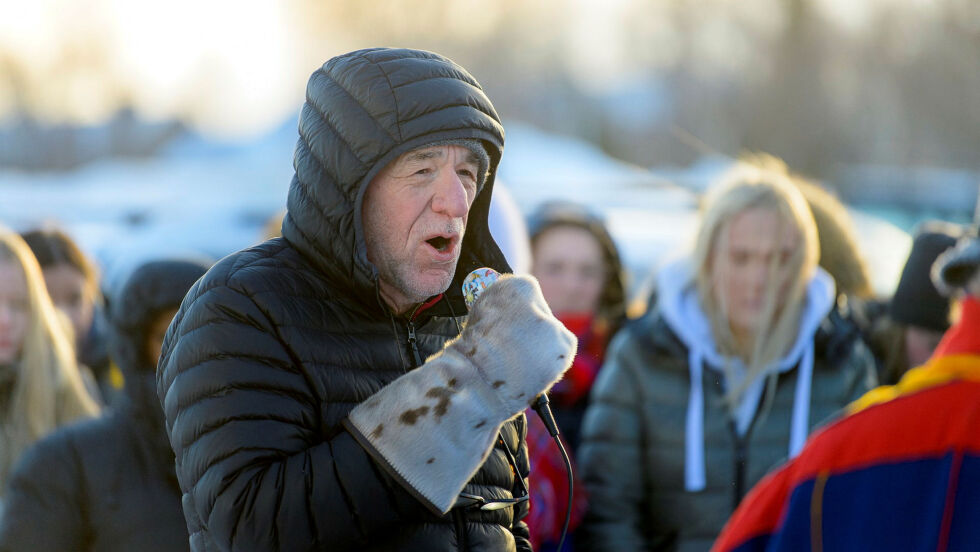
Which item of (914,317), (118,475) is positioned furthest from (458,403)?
(914,317)

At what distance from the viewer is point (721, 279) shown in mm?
4129

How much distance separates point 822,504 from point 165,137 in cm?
4887

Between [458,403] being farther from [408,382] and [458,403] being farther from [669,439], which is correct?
[669,439]

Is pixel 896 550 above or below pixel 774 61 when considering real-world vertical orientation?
above

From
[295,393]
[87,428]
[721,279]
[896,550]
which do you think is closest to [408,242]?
[295,393]

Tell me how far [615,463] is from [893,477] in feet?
6.45

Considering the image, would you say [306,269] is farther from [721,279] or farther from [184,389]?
[721,279]

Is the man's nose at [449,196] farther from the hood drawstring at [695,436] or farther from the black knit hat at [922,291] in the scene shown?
the black knit hat at [922,291]

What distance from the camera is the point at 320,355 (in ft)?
6.95

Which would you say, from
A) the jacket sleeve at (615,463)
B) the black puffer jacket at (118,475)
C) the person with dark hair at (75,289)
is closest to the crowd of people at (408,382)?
the black puffer jacket at (118,475)

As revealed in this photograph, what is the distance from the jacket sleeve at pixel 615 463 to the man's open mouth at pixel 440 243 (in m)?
1.87

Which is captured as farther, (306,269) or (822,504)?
(306,269)

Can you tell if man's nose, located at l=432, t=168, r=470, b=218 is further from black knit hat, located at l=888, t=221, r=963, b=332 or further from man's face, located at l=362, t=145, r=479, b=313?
black knit hat, located at l=888, t=221, r=963, b=332

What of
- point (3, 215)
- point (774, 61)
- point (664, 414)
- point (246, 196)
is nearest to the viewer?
point (664, 414)
